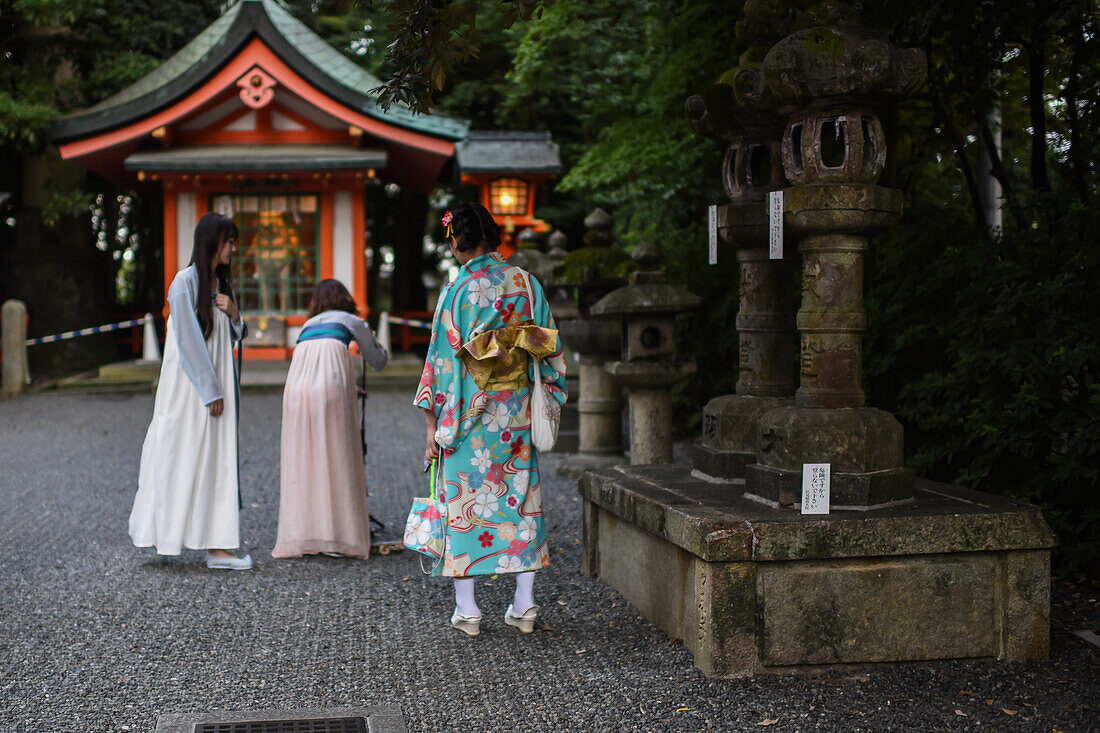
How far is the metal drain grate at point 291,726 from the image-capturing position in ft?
10.9

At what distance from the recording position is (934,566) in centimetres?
386

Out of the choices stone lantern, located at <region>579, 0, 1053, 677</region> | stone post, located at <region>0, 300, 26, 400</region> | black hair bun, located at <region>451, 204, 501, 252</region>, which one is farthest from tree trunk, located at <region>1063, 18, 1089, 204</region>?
stone post, located at <region>0, 300, 26, 400</region>

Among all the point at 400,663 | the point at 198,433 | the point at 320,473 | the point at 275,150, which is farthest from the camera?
the point at 275,150

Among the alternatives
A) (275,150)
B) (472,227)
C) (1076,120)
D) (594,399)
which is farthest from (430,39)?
(275,150)

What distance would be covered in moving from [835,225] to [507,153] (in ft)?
39.9

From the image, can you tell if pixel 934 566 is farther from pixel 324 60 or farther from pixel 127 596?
pixel 324 60

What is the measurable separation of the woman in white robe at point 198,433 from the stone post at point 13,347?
988cm

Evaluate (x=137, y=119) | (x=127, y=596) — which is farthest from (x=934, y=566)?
(x=137, y=119)

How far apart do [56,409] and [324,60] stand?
21.2 ft

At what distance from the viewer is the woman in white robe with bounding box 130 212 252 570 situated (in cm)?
545

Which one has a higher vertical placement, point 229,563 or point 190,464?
point 190,464

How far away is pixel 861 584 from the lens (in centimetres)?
382

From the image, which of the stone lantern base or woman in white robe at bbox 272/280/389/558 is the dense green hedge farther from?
woman in white robe at bbox 272/280/389/558

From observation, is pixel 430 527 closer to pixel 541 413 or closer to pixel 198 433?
pixel 541 413
